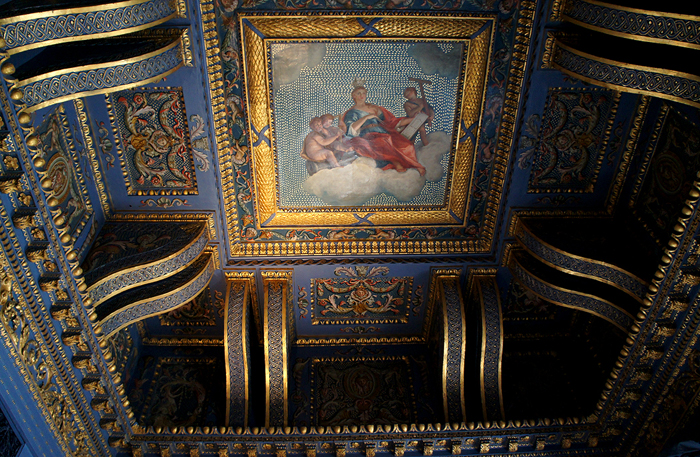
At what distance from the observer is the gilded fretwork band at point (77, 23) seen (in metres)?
2.34

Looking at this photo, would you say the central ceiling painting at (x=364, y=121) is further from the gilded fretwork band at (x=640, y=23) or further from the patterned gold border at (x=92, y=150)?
the patterned gold border at (x=92, y=150)

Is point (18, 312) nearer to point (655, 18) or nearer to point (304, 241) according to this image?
point (304, 241)

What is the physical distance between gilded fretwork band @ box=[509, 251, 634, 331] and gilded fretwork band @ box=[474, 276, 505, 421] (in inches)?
15.0

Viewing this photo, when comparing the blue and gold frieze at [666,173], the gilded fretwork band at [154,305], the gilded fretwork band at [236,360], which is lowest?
the gilded fretwork band at [236,360]

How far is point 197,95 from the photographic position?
3572 millimetres

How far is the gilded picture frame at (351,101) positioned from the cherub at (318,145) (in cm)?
3

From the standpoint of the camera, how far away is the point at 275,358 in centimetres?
427

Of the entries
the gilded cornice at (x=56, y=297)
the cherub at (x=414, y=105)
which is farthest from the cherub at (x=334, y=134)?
the gilded cornice at (x=56, y=297)

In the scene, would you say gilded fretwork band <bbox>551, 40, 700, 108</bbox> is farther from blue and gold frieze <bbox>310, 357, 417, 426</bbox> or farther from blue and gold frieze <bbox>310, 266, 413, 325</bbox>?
blue and gold frieze <bbox>310, 357, 417, 426</bbox>

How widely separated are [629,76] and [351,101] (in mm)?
1706

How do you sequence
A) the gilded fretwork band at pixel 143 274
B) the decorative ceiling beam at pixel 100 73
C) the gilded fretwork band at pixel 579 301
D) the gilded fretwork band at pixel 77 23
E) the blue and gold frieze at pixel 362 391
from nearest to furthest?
the gilded fretwork band at pixel 77 23 → the decorative ceiling beam at pixel 100 73 → the gilded fretwork band at pixel 143 274 → the gilded fretwork band at pixel 579 301 → the blue and gold frieze at pixel 362 391

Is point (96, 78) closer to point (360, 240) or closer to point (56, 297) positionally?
point (56, 297)

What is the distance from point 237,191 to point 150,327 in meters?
1.71

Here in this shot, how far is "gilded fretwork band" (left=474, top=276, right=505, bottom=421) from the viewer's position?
4.31 m
